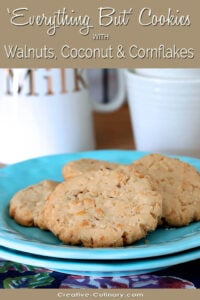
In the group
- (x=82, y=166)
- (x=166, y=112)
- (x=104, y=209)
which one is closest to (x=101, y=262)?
(x=104, y=209)

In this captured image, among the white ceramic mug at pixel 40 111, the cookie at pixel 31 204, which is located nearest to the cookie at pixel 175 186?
the cookie at pixel 31 204

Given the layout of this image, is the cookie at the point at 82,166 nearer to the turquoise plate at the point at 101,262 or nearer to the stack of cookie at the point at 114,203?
the stack of cookie at the point at 114,203

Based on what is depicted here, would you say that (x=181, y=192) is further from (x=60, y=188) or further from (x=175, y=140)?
(x=175, y=140)

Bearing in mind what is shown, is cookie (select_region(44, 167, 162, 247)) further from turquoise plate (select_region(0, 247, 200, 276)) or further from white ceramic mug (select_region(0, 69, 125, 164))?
white ceramic mug (select_region(0, 69, 125, 164))

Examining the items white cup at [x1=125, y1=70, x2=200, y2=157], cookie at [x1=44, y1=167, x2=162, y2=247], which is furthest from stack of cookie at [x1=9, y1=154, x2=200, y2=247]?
white cup at [x1=125, y1=70, x2=200, y2=157]

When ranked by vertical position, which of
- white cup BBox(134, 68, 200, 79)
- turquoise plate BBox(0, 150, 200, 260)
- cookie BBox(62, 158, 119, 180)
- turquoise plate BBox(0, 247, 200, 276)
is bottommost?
turquoise plate BBox(0, 247, 200, 276)

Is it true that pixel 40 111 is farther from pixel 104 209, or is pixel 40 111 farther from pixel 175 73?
pixel 104 209
